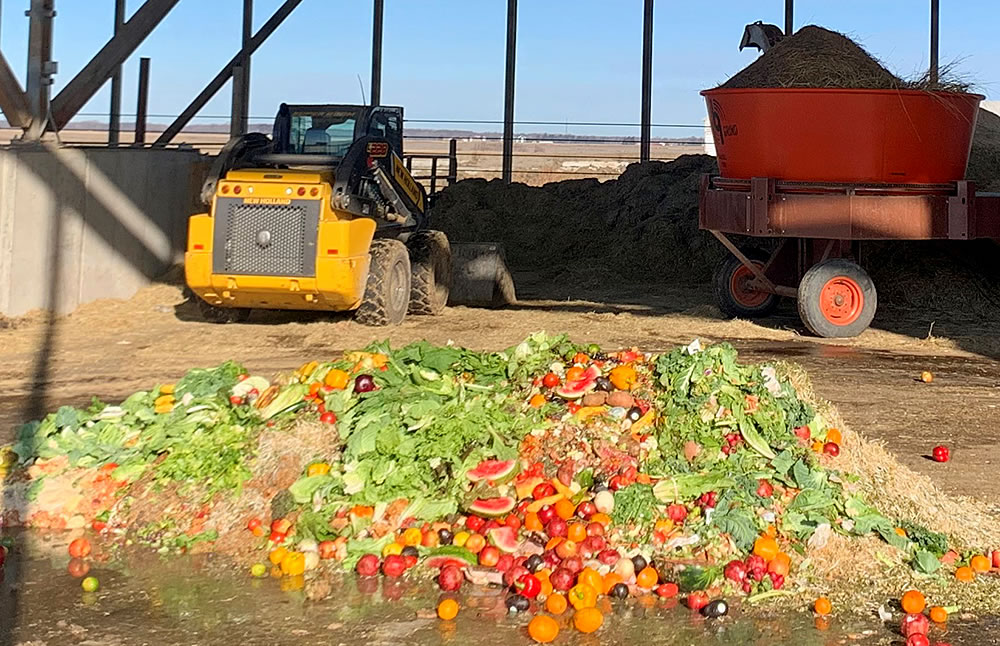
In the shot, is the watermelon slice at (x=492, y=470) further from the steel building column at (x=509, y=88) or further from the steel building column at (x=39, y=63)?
the steel building column at (x=509, y=88)

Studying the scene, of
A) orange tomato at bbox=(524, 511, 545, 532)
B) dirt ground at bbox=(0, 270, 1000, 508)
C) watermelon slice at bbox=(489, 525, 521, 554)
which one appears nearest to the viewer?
watermelon slice at bbox=(489, 525, 521, 554)

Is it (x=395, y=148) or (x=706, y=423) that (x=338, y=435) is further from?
(x=395, y=148)

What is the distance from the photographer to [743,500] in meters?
6.03

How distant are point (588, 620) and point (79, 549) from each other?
2.34m

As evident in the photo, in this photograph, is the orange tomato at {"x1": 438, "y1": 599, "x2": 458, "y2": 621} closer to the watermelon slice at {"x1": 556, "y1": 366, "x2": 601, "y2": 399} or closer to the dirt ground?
the watermelon slice at {"x1": 556, "y1": 366, "x2": 601, "y2": 399}

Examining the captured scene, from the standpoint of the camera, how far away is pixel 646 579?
5621 millimetres

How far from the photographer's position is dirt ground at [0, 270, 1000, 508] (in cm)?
917

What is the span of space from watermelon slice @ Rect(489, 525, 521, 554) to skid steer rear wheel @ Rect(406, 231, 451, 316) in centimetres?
849

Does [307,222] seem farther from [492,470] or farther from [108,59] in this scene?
[492,470]

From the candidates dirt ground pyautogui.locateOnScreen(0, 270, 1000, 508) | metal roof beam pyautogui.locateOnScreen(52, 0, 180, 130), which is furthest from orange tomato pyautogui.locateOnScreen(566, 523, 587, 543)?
metal roof beam pyautogui.locateOnScreen(52, 0, 180, 130)

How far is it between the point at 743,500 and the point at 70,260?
371 inches

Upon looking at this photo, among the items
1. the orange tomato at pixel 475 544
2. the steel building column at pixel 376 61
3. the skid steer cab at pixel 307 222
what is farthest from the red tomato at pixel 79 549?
the steel building column at pixel 376 61

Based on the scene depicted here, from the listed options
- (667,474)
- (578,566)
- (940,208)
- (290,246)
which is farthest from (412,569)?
(940,208)

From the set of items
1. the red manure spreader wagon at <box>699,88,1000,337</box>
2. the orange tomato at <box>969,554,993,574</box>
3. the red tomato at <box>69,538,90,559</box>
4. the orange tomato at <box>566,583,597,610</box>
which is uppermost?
the red manure spreader wagon at <box>699,88,1000,337</box>
